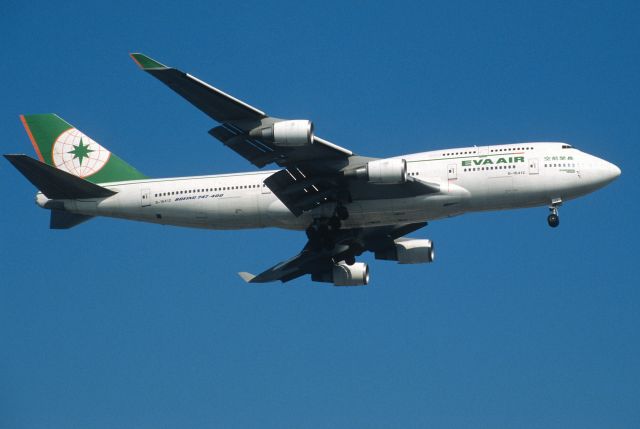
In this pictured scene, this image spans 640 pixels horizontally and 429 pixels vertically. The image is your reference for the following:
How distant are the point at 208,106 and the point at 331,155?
6316mm

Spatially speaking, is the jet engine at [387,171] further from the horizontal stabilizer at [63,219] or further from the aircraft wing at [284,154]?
A: the horizontal stabilizer at [63,219]

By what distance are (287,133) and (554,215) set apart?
43.5ft

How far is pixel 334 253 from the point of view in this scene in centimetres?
5400

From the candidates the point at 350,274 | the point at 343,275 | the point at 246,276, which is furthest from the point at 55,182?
the point at 350,274

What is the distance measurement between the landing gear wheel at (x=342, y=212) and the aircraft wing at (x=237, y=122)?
254cm

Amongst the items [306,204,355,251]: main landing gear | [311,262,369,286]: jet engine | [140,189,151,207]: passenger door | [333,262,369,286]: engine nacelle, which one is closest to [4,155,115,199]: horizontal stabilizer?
[140,189,151,207]: passenger door

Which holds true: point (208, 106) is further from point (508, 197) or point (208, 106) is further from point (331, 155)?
point (508, 197)

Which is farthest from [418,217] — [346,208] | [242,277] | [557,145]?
[242,277]

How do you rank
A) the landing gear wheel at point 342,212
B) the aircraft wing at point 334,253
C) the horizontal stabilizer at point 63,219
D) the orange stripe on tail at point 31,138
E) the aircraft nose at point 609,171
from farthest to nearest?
the orange stripe on tail at point 31,138
the aircraft wing at point 334,253
the horizontal stabilizer at point 63,219
the landing gear wheel at point 342,212
the aircraft nose at point 609,171

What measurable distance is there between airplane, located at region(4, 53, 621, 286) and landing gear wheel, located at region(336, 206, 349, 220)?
5 cm

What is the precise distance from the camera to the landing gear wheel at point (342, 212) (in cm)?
4862

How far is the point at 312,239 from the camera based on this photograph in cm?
5019

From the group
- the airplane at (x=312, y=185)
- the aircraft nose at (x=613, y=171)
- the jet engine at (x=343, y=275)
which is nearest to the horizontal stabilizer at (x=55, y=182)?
the airplane at (x=312, y=185)

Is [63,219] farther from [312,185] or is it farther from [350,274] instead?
[350,274]
